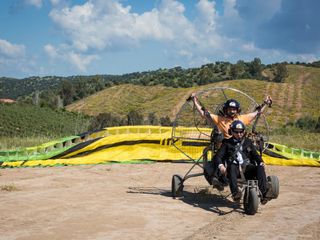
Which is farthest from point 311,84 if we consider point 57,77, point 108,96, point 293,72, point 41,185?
point 57,77

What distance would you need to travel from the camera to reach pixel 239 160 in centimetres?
676

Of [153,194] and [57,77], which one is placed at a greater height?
[57,77]

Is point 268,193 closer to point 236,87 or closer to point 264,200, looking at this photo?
point 264,200

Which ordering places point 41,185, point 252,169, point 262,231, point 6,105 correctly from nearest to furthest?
point 262,231
point 252,169
point 41,185
point 6,105

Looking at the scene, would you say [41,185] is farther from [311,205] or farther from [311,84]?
[311,84]

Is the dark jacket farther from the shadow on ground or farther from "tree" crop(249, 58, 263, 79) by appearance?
"tree" crop(249, 58, 263, 79)

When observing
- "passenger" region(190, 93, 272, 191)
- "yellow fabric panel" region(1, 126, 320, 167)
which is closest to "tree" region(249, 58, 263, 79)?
"yellow fabric panel" region(1, 126, 320, 167)

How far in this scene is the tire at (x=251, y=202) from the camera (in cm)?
612

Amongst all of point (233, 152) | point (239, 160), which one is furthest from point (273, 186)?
point (233, 152)

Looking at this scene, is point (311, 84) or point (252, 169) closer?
point (252, 169)

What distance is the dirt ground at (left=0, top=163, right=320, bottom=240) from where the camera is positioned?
5297 mm

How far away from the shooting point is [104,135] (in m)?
15.0

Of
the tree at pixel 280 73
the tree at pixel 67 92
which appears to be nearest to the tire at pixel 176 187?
the tree at pixel 280 73

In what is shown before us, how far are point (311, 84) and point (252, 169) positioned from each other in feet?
187
